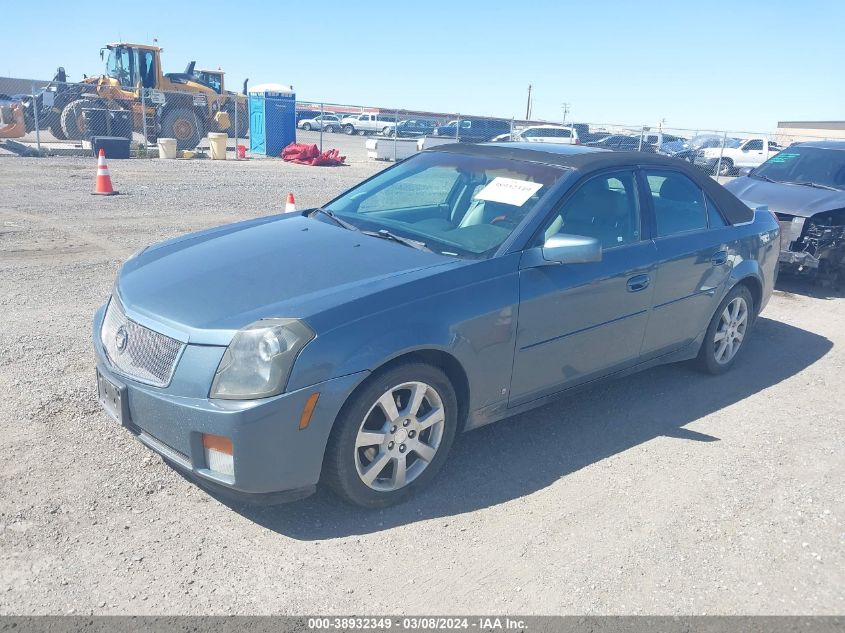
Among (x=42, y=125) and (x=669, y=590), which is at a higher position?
(x=42, y=125)

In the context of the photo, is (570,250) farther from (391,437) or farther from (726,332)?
(726,332)

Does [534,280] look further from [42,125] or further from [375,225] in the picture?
[42,125]

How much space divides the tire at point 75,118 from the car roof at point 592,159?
20.2 metres

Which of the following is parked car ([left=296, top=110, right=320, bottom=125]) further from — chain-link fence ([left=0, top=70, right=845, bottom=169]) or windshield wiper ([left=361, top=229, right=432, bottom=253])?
windshield wiper ([left=361, top=229, right=432, bottom=253])

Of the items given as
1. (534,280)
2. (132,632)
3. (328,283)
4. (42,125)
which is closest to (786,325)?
(534,280)

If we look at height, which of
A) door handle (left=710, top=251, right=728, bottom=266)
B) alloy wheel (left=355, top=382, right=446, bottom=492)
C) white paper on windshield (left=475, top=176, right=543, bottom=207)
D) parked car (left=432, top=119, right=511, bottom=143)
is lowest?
alloy wheel (left=355, top=382, right=446, bottom=492)

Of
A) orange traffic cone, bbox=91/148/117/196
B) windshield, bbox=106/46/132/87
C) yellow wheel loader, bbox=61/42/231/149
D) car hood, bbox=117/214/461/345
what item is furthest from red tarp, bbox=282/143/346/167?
car hood, bbox=117/214/461/345

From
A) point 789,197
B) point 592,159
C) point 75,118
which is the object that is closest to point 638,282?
point 592,159

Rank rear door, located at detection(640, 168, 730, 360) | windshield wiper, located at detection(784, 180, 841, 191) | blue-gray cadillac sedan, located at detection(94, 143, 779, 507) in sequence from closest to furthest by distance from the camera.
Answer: blue-gray cadillac sedan, located at detection(94, 143, 779, 507) → rear door, located at detection(640, 168, 730, 360) → windshield wiper, located at detection(784, 180, 841, 191)

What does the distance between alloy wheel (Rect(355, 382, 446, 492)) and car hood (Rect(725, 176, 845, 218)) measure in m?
6.05

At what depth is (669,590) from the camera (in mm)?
2979

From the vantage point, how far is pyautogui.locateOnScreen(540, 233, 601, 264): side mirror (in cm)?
370

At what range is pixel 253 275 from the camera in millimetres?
3518

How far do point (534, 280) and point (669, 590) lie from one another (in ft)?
5.32
